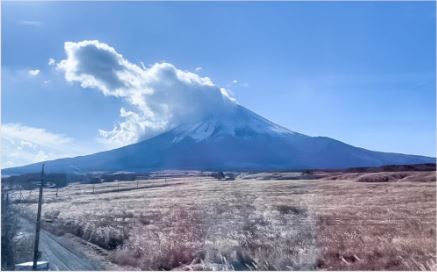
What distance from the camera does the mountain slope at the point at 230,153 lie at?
25.9 ft

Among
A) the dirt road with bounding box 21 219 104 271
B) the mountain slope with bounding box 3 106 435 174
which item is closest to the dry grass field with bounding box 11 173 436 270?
the dirt road with bounding box 21 219 104 271

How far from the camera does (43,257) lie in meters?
6.32

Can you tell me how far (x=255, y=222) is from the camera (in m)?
6.80

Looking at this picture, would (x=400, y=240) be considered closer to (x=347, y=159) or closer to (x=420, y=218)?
(x=420, y=218)

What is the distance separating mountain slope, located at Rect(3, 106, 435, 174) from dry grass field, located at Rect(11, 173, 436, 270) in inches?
18.6

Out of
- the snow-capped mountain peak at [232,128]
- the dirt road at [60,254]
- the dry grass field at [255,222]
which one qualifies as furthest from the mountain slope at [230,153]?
the dirt road at [60,254]

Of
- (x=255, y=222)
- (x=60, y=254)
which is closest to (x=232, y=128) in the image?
(x=255, y=222)

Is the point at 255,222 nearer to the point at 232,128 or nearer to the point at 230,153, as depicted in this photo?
the point at 230,153

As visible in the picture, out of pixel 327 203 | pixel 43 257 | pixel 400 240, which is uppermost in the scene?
pixel 327 203

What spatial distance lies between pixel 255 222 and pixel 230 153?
2894 mm

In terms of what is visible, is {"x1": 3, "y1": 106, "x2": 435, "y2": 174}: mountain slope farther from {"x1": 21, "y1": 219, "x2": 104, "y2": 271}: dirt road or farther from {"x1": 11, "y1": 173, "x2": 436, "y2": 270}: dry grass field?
{"x1": 21, "y1": 219, "x2": 104, "y2": 271}: dirt road

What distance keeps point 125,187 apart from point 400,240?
4.86 metres

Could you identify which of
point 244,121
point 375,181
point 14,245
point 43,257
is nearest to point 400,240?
point 375,181

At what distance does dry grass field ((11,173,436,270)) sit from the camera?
5.96 metres
